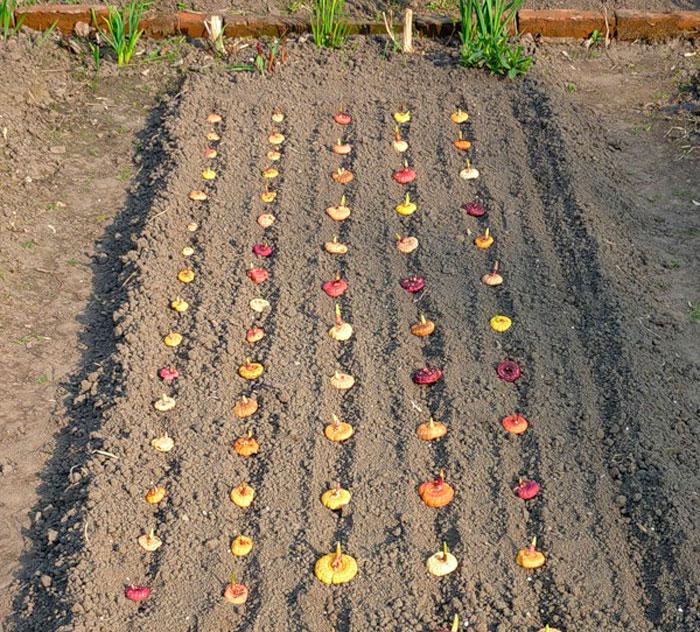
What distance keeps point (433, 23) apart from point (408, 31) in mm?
261

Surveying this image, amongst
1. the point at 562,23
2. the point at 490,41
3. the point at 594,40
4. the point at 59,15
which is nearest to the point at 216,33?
the point at 59,15

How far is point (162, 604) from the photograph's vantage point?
2705mm

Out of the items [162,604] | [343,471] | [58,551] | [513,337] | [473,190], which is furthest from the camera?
[473,190]

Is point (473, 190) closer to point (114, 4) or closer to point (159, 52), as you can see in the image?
point (159, 52)

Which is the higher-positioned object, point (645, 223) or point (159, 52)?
point (645, 223)

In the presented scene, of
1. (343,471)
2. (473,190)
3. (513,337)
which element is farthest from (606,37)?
(343,471)

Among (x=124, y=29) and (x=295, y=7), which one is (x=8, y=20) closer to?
(x=124, y=29)

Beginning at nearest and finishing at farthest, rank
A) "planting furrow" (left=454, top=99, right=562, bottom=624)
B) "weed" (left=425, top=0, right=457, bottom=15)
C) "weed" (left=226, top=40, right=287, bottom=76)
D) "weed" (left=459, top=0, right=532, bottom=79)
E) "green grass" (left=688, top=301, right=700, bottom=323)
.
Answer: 1. "planting furrow" (left=454, top=99, right=562, bottom=624)
2. "green grass" (left=688, top=301, right=700, bottom=323)
3. "weed" (left=459, top=0, right=532, bottom=79)
4. "weed" (left=226, top=40, right=287, bottom=76)
5. "weed" (left=425, top=0, right=457, bottom=15)

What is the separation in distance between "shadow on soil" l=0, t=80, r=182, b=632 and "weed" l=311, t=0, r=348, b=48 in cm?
135

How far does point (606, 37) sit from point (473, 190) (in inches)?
70.4

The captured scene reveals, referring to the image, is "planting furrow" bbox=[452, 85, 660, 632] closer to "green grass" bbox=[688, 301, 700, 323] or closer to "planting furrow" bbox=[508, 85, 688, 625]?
"planting furrow" bbox=[508, 85, 688, 625]

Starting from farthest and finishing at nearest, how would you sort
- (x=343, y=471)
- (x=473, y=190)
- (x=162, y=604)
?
(x=473, y=190) < (x=343, y=471) < (x=162, y=604)

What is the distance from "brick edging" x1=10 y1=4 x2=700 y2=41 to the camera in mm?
5551

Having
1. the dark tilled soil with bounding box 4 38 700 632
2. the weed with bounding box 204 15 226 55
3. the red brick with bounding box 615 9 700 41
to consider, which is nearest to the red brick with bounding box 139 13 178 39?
the weed with bounding box 204 15 226 55
